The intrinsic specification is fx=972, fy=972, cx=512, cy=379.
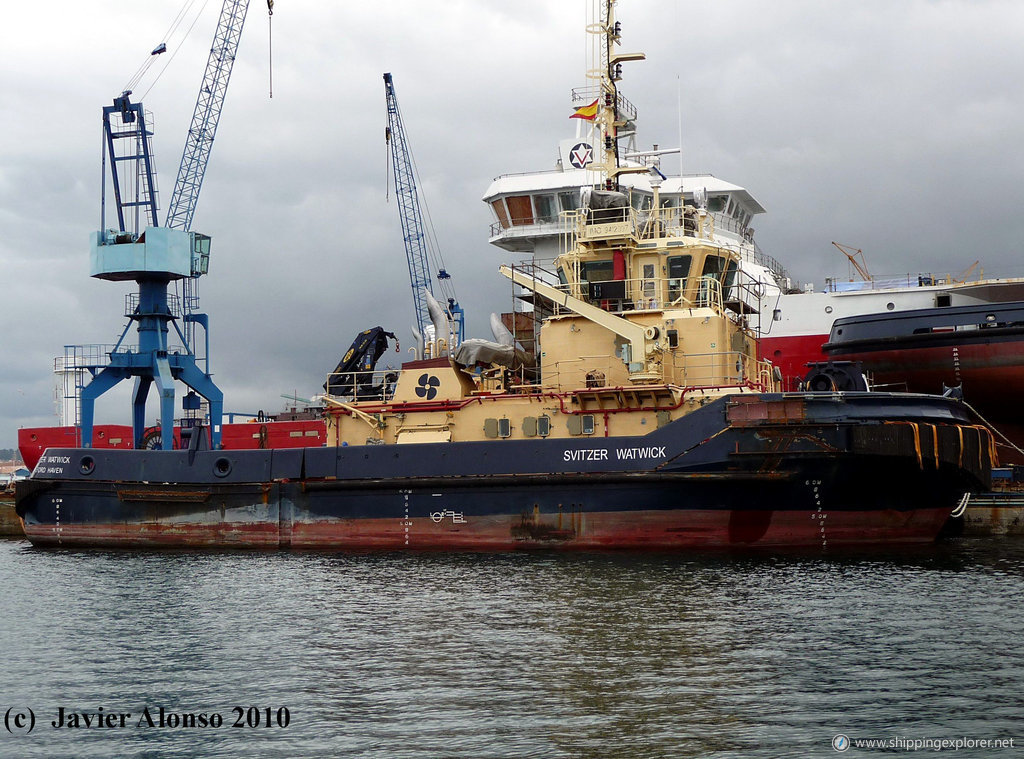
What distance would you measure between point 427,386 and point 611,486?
4.77 metres

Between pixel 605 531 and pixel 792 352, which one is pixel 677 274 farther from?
pixel 792 352

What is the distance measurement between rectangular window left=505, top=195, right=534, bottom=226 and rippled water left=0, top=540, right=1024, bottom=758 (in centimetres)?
1781

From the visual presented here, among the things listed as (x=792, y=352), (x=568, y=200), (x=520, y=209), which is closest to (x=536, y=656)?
(x=792, y=352)

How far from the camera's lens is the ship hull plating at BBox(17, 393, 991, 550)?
16688mm

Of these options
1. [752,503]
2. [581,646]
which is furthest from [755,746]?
[752,503]

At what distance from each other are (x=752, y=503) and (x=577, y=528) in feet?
10.4

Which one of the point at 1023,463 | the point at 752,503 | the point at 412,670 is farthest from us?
the point at 1023,463

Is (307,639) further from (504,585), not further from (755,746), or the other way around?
(755,746)

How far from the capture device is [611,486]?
697 inches

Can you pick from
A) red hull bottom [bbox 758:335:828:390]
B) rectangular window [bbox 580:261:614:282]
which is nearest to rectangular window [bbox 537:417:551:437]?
rectangular window [bbox 580:261:614:282]

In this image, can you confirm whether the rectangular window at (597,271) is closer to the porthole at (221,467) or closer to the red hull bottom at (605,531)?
the red hull bottom at (605,531)

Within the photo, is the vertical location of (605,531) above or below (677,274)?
below

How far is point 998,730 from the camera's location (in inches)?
303

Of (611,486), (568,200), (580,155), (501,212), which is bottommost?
(611,486)
